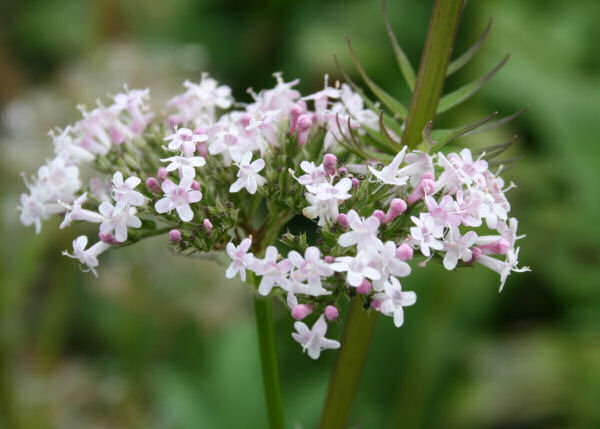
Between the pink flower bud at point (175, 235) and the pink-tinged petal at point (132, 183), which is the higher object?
the pink-tinged petal at point (132, 183)

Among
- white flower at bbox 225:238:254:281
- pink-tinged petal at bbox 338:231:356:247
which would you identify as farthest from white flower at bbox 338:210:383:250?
white flower at bbox 225:238:254:281

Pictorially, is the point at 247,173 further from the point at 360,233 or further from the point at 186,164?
the point at 360,233

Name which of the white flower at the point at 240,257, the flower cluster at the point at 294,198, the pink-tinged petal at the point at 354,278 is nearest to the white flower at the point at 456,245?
the flower cluster at the point at 294,198

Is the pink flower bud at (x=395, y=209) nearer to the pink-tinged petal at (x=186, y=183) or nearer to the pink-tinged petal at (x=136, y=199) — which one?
the pink-tinged petal at (x=186, y=183)

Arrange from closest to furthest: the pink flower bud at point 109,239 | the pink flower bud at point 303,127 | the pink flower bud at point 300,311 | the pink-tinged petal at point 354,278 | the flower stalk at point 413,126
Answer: the pink-tinged petal at point 354,278 → the pink flower bud at point 300,311 → the flower stalk at point 413,126 → the pink flower bud at point 109,239 → the pink flower bud at point 303,127

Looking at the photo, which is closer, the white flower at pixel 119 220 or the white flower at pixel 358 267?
the white flower at pixel 358 267

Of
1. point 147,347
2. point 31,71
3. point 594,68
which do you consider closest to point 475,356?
point 147,347

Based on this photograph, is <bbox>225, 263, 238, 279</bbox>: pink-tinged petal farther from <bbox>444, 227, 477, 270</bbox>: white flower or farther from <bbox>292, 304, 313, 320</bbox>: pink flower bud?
<bbox>444, 227, 477, 270</bbox>: white flower
